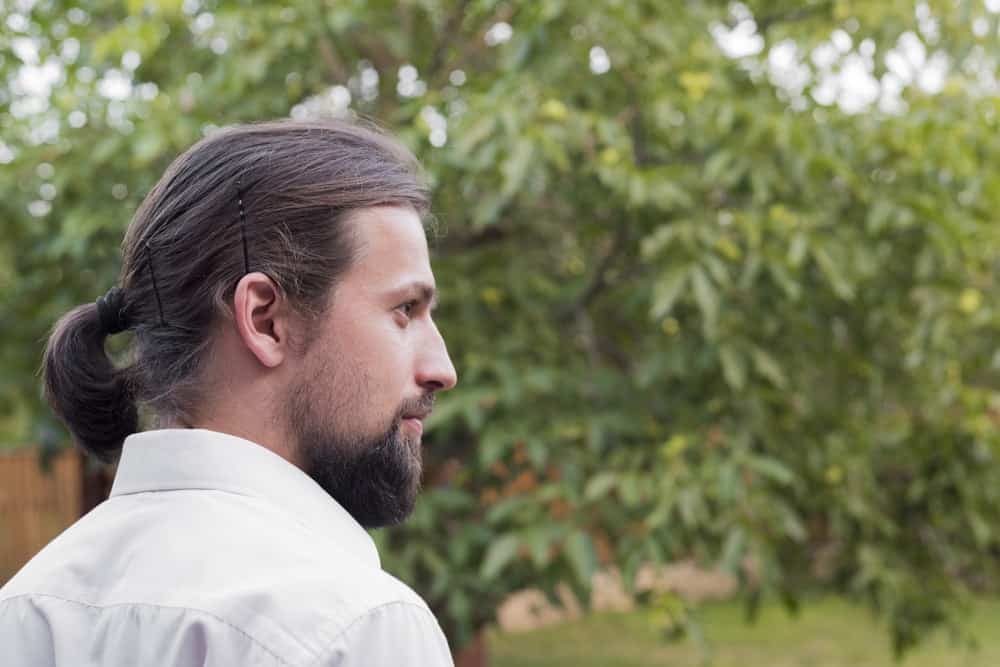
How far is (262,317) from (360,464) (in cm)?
19

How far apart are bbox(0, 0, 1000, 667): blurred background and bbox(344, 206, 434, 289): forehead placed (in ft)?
8.42

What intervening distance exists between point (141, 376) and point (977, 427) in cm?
403

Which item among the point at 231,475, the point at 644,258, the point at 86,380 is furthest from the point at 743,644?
the point at 231,475

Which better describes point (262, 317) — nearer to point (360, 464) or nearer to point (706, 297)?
point (360, 464)

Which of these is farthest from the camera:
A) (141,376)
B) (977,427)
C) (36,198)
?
(36,198)

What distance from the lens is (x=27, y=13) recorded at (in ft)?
17.9

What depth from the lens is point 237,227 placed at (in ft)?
4.64

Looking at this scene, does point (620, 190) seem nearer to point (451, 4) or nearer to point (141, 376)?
point (451, 4)

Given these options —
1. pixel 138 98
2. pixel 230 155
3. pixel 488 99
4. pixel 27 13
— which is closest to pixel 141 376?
pixel 230 155

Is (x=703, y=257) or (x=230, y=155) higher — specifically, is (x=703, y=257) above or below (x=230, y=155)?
below

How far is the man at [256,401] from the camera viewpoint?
1.15m

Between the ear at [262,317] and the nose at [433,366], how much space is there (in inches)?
6.2

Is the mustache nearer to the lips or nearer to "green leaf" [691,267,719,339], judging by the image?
the lips

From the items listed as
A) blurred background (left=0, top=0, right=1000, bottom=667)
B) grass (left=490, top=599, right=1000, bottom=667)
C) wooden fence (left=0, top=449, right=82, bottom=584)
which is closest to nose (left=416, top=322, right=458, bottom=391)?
blurred background (left=0, top=0, right=1000, bottom=667)
